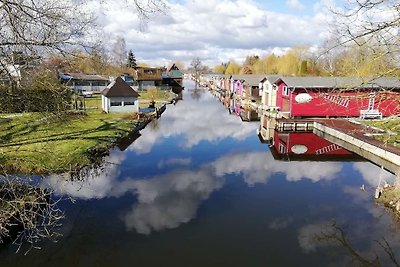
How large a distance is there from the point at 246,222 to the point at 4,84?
8.63 m

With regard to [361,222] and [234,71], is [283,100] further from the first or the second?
[234,71]

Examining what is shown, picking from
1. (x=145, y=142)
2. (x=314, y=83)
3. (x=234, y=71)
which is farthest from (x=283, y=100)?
(x=234, y=71)

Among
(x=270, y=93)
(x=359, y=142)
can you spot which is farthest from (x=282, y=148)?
(x=270, y=93)

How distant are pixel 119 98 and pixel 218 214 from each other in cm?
2352

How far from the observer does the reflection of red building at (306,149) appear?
21.2 meters

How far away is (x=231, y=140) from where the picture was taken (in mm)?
26375

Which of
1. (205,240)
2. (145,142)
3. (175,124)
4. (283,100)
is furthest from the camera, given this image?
(283,100)

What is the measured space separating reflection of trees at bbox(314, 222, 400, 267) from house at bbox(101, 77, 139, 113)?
25.5 m

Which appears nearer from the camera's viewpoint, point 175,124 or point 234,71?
point 175,124

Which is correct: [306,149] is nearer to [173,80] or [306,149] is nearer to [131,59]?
[173,80]

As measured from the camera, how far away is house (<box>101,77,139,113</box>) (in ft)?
108

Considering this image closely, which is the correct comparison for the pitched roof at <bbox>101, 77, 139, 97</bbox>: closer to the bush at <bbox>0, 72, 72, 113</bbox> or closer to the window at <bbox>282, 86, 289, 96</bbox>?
the window at <bbox>282, 86, 289, 96</bbox>

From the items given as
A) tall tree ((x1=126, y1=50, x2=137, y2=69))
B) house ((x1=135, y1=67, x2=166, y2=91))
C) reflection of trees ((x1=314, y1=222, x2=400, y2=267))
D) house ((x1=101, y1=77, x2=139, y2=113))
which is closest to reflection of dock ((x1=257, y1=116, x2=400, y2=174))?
reflection of trees ((x1=314, y1=222, x2=400, y2=267))

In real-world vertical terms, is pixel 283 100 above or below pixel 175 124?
above
